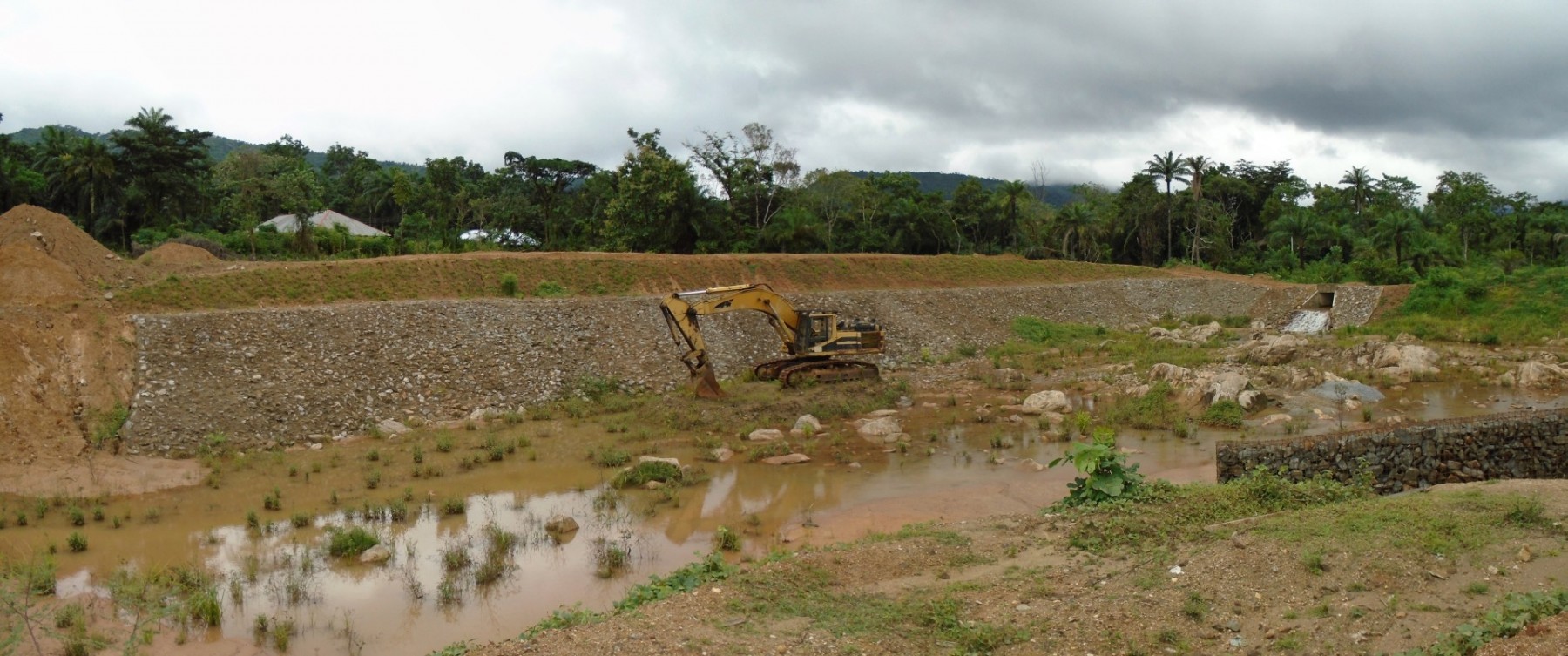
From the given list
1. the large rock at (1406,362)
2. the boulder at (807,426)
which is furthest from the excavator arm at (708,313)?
the large rock at (1406,362)

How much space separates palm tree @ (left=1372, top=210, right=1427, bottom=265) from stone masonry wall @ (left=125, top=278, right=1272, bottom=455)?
31.5m

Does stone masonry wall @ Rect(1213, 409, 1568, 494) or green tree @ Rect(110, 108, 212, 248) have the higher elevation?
green tree @ Rect(110, 108, 212, 248)

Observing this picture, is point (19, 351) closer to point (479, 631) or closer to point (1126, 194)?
point (479, 631)

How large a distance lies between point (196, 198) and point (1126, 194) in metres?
56.7

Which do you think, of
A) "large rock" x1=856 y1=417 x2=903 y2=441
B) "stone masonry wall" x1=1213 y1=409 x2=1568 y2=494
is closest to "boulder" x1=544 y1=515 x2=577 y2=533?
"large rock" x1=856 y1=417 x2=903 y2=441

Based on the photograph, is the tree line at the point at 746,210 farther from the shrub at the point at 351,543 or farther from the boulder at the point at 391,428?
the shrub at the point at 351,543

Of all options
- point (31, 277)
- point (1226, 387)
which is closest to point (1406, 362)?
point (1226, 387)

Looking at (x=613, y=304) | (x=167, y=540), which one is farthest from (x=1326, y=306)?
(x=167, y=540)

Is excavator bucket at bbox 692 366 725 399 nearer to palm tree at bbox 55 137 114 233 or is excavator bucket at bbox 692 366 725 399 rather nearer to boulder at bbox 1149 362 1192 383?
boulder at bbox 1149 362 1192 383

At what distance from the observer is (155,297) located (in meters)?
25.8

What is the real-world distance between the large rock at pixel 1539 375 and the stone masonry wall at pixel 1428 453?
14659 millimetres

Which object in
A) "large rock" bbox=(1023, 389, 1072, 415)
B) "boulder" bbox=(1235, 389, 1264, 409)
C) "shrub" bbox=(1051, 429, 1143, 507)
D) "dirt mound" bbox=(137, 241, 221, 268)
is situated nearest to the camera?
"shrub" bbox=(1051, 429, 1143, 507)

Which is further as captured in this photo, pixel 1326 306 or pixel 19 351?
pixel 1326 306

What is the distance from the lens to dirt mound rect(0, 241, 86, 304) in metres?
23.1
